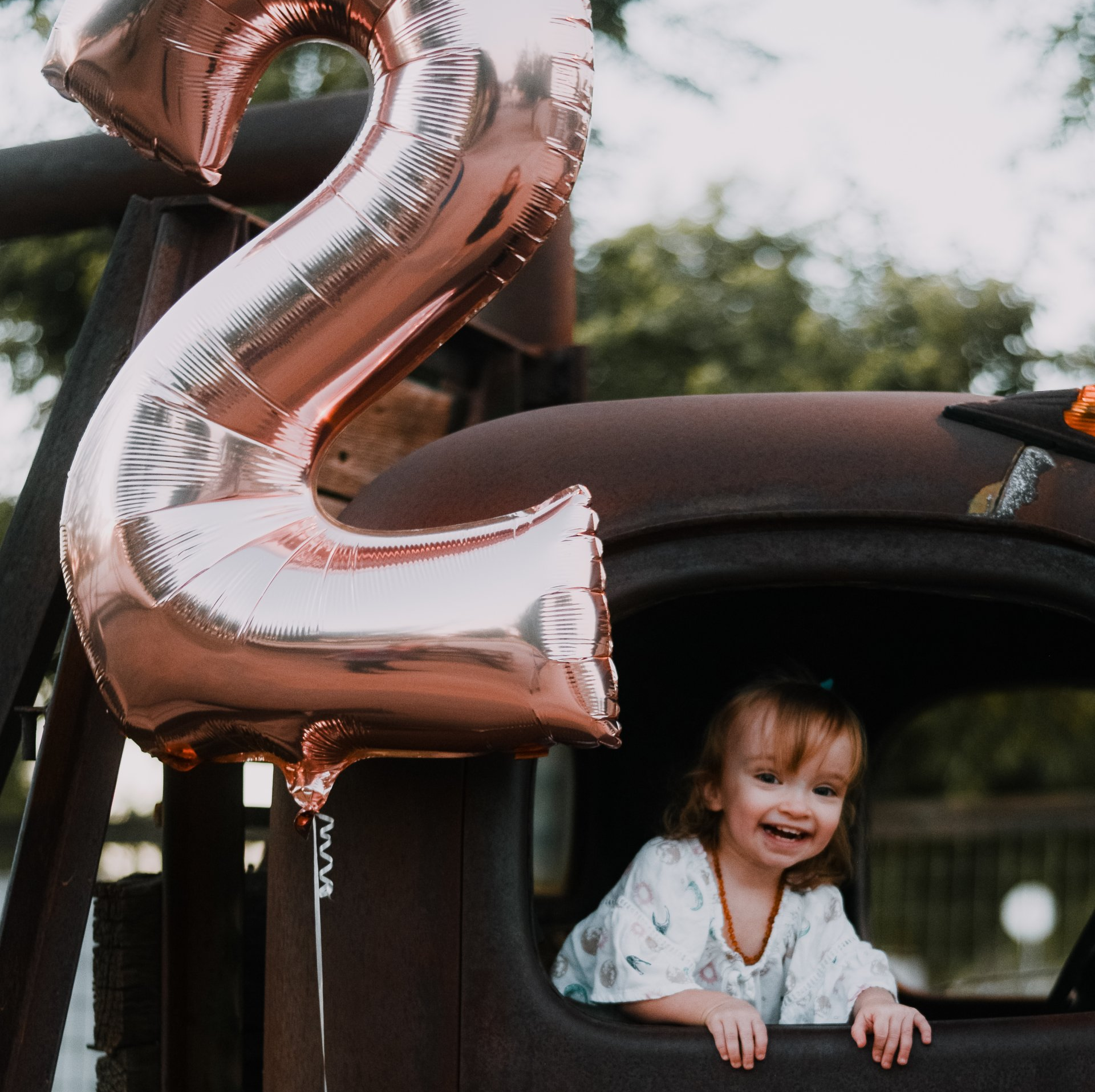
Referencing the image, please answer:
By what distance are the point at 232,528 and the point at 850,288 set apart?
331 inches

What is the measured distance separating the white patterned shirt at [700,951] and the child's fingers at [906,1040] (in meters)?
0.32

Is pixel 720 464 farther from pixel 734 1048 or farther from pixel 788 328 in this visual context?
pixel 788 328

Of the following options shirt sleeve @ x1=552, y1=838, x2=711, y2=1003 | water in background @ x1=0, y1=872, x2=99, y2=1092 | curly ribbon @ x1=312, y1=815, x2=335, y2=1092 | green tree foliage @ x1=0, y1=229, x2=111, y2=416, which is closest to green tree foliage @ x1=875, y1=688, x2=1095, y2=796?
green tree foliage @ x1=0, y1=229, x2=111, y2=416

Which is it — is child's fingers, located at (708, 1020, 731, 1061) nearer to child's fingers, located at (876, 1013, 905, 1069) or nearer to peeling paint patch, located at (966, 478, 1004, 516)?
child's fingers, located at (876, 1013, 905, 1069)

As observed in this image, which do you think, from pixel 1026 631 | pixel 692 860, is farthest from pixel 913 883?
pixel 692 860

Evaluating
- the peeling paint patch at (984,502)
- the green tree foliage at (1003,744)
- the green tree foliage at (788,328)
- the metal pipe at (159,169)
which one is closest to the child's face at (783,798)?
the peeling paint patch at (984,502)

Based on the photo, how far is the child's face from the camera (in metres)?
1.88

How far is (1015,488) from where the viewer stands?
148 centimetres

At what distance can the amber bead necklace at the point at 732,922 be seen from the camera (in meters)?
1.91

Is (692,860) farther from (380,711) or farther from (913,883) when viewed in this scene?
(913,883)

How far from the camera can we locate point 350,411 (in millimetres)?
1466

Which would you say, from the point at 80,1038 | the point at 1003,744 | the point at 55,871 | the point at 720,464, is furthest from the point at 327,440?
the point at 1003,744

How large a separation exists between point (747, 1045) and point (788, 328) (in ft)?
26.5

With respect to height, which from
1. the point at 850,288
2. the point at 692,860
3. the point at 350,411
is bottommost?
the point at 692,860
